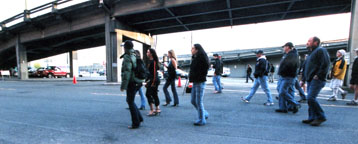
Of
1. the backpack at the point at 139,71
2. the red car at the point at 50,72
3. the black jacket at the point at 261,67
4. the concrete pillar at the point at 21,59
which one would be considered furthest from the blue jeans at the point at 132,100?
the red car at the point at 50,72

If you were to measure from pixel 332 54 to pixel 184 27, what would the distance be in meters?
29.6

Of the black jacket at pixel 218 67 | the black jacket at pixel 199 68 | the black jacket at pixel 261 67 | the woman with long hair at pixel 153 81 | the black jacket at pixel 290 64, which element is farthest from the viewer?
the black jacket at pixel 218 67

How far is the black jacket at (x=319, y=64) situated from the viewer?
352 centimetres

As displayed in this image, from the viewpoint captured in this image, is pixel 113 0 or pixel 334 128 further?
pixel 113 0

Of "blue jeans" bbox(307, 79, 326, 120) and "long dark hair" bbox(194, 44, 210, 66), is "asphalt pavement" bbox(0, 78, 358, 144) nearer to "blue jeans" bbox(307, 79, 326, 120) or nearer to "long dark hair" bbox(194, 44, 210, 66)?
"blue jeans" bbox(307, 79, 326, 120)

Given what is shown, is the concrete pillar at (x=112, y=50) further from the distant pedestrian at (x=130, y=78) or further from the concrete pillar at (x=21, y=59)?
the concrete pillar at (x=21, y=59)

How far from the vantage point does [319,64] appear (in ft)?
11.8

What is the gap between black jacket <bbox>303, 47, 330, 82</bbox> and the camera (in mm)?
3523

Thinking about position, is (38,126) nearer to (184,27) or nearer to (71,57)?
(184,27)

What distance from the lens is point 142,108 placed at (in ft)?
17.7

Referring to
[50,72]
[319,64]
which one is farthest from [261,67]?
[50,72]

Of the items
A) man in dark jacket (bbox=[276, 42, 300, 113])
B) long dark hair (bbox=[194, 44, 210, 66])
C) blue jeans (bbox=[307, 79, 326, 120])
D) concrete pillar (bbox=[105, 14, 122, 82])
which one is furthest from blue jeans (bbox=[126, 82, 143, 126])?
concrete pillar (bbox=[105, 14, 122, 82])

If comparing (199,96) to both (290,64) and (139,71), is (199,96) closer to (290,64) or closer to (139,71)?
(139,71)

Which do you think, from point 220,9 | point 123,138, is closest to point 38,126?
point 123,138
